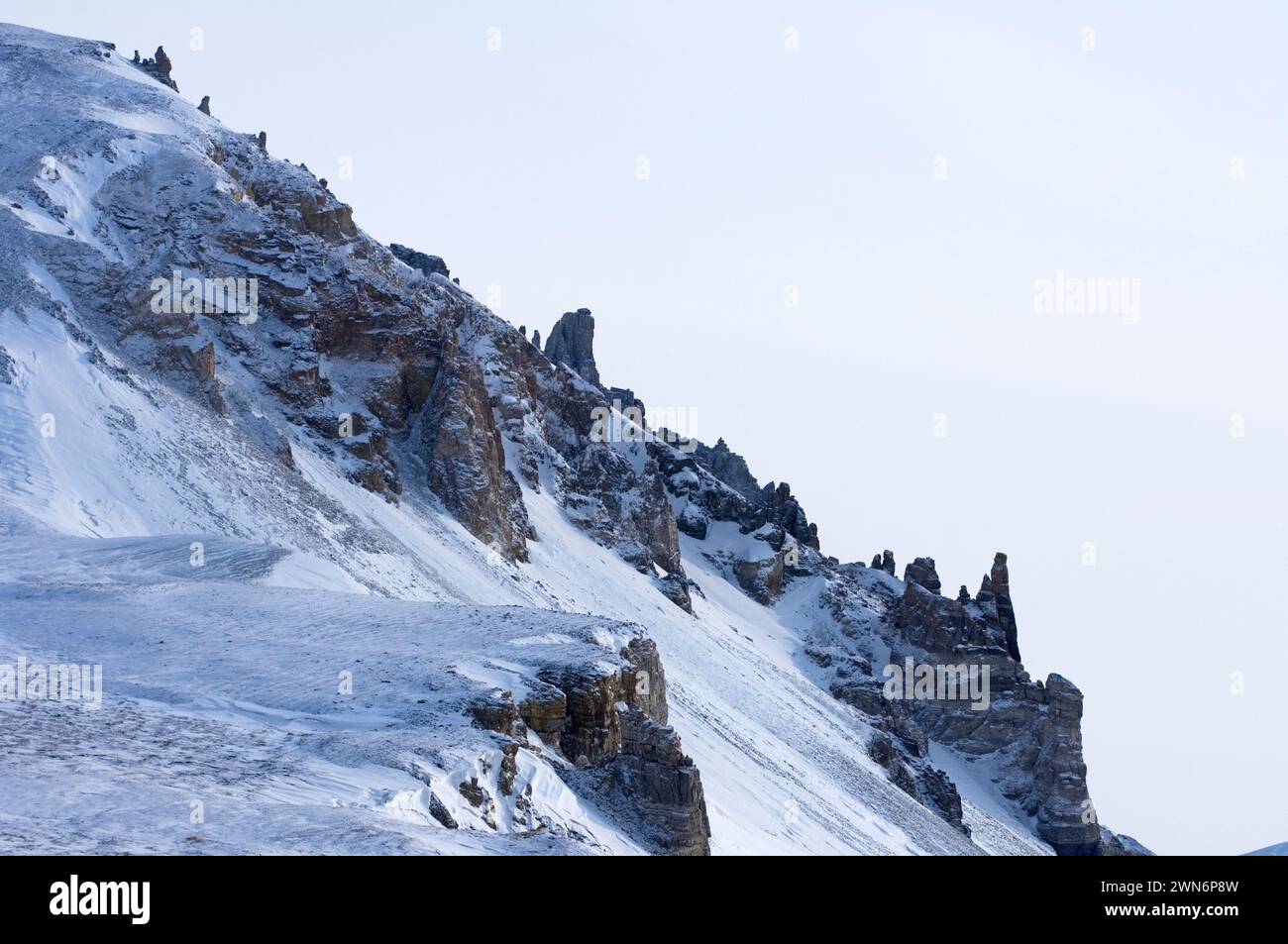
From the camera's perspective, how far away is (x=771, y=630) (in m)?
124

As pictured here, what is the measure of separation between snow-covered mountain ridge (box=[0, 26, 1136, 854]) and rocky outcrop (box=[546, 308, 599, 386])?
344 mm

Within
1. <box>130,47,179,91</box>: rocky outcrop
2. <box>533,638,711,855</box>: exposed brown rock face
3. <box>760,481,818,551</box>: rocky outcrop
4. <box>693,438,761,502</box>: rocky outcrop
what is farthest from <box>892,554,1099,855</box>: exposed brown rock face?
<box>533,638,711,855</box>: exposed brown rock face

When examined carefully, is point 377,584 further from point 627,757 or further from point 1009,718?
point 1009,718

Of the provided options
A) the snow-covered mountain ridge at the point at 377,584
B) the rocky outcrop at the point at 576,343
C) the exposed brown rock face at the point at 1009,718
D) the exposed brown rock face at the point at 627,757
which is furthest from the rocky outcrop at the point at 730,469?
the exposed brown rock face at the point at 627,757

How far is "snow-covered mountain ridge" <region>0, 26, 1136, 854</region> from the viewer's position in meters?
30.8

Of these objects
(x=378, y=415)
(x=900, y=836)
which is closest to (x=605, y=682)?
(x=900, y=836)

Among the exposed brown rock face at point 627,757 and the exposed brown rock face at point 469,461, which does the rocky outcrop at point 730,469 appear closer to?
the exposed brown rock face at point 469,461

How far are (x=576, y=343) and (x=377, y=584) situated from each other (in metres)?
85.8

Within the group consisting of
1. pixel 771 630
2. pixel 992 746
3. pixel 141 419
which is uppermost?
pixel 141 419

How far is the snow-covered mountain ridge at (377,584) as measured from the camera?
101 feet

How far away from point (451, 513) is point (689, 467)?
58435 millimetres

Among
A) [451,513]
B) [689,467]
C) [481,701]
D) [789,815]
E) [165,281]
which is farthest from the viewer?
[689,467]

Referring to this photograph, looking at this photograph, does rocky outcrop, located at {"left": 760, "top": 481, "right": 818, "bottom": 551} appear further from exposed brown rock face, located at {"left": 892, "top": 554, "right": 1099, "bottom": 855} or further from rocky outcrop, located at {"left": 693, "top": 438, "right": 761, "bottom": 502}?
exposed brown rock face, located at {"left": 892, "top": 554, "right": 1099, "bottom": 855}
